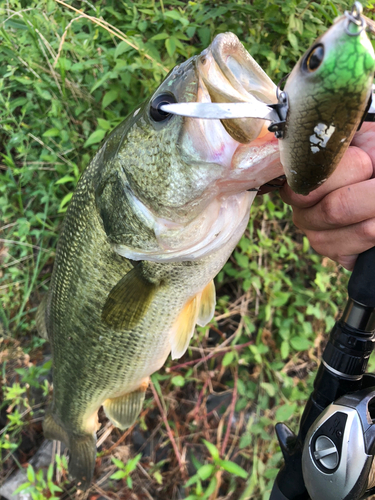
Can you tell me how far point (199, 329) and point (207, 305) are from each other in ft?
2.83

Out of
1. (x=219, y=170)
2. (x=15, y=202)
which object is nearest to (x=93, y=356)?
(x=219, y=170)

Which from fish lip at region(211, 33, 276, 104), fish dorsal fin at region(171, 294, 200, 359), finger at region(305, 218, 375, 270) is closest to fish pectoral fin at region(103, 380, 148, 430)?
fish dorsal fin at region(171, 294, 200, 359)

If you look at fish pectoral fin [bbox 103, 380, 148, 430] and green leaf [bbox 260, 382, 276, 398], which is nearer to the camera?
fish pectoral fin [bbox 103, 380, 148, 430]

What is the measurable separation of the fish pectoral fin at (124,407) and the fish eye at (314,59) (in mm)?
1614

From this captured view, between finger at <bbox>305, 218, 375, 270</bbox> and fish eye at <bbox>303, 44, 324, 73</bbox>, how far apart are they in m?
0.52

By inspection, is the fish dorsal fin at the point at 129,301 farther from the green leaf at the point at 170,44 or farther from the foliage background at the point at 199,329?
the green leaf at the point at 170,44

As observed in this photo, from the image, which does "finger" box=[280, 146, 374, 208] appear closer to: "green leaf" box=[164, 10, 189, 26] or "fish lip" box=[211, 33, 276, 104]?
"fish lip" box=[211, 33, 276, 104]

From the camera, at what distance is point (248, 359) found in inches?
83.6

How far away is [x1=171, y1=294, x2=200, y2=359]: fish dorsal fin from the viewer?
131cm

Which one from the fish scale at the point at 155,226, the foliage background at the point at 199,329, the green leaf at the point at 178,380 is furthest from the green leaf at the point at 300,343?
the fish scale at the point at 155,226

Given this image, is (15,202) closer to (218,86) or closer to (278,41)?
(278,41)

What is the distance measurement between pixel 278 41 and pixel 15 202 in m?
1.93

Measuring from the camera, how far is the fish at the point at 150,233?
742 mm

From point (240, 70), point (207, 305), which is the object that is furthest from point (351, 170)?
point (207, 305)
